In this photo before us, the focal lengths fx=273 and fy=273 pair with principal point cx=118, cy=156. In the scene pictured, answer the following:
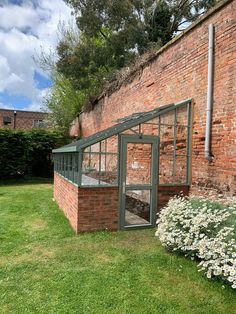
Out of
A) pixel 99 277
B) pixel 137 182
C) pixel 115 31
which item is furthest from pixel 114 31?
pixel 99 277

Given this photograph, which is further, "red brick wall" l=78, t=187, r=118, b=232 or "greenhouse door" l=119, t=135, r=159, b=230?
"greenhouse door" l=119, t=135, r=159, b=230

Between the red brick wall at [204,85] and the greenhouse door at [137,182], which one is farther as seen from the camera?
the greenhouse door at [137,182]

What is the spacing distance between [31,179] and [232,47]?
520 inches

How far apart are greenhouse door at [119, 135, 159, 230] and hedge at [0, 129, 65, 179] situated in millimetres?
10790

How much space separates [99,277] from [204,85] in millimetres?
4480

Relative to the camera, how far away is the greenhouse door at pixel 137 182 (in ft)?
19.3

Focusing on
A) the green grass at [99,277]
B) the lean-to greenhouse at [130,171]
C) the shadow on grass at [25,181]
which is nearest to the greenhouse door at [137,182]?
Result: the lean-to greenhouse at [130,171]

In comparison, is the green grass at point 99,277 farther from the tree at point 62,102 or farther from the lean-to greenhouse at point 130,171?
the tree at point 62,102

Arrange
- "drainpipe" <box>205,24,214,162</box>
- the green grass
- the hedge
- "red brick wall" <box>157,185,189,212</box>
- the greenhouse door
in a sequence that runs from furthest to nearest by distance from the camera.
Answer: the hedge, "red brick wall" <box>157,185,189,212</box>, the greenhouse door, "drainpipe" <box>205,24,214,162</box>, the green grass

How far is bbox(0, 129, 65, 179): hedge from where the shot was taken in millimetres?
15055

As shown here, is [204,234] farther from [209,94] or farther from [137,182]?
[209,94]

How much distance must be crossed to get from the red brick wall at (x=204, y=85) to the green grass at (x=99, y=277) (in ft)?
6.18

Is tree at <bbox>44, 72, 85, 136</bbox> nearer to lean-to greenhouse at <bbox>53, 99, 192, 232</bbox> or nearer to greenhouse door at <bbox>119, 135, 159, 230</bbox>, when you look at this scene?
lean-to greenhouse at <bbox>53, 99, 192, 232</bbox>

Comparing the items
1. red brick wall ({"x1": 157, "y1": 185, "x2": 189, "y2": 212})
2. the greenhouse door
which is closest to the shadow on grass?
the greenhouse door
